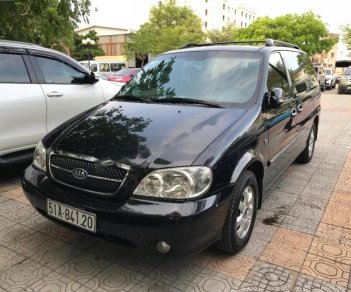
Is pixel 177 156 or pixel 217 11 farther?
pixel 217 11

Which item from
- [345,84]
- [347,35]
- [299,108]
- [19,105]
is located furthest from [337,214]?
[347,35]

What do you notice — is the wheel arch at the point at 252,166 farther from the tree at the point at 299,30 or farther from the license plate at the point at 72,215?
the tree at the point at 299,30

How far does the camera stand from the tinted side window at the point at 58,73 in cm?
495

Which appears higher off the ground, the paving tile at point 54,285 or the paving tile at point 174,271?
the paving tile at point 174,271

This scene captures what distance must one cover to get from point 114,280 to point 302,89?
336 centimetres

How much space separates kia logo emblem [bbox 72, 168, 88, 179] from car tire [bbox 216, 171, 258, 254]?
1.07m

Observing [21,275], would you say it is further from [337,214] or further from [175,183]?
[337,214]

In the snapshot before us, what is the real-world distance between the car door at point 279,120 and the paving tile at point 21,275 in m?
2.15

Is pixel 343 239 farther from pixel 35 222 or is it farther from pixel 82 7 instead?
pixel 82 7

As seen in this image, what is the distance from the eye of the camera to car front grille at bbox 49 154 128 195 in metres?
2.58

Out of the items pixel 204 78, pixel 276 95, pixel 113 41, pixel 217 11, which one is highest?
pixel 217 11

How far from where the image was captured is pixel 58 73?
5137mm

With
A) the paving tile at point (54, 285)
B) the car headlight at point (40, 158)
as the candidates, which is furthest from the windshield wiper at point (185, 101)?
the paving tile at point (54, 285)

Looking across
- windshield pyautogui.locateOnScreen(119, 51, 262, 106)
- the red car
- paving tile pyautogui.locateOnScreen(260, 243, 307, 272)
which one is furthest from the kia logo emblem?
the red car
